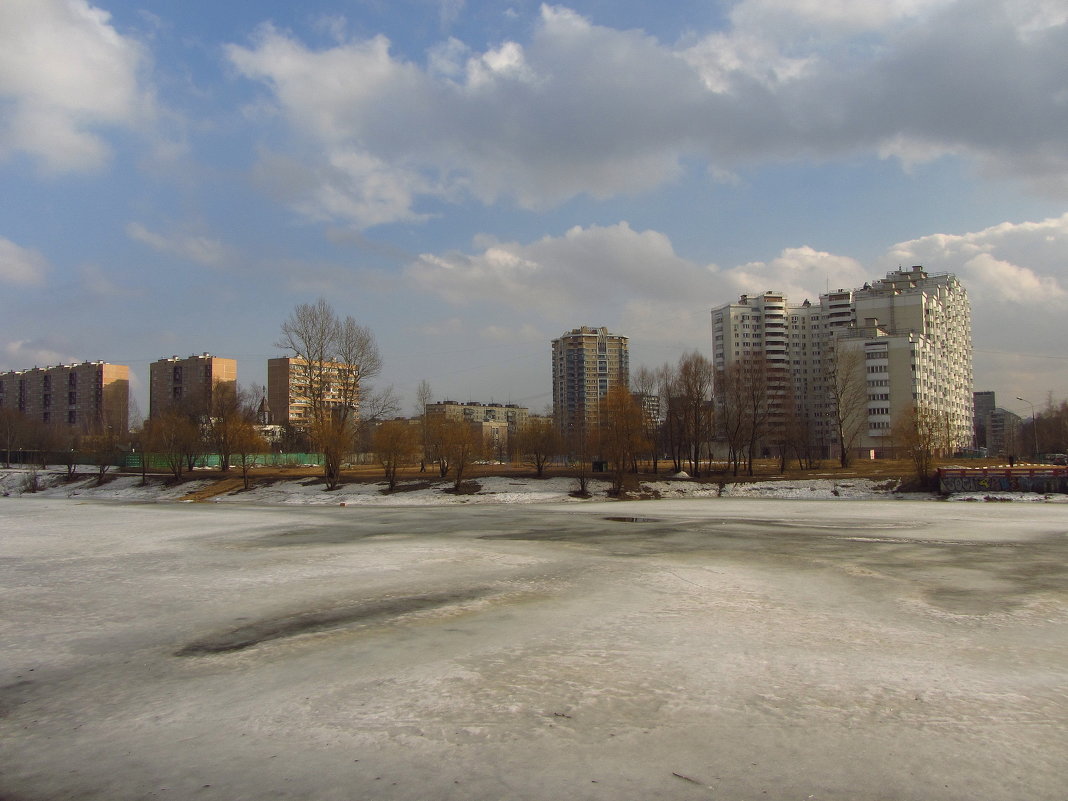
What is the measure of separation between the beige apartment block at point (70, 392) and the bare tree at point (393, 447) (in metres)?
110

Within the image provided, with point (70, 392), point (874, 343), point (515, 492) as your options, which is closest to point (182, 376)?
point (70, 392)

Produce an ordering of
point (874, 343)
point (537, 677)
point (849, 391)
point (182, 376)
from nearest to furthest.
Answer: point (537, 677), point (849, 391), point (874, 343), point (182, 376)

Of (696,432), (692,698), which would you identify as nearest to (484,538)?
(692,698)

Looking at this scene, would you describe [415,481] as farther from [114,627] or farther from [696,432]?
[114,627]

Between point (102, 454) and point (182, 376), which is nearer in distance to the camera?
point (102, 454)

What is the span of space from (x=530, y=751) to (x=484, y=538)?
52.8ft

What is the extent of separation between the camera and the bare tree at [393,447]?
50.2m

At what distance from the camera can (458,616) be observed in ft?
34.6

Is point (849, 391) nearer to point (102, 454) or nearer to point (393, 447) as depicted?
point (393, 447)

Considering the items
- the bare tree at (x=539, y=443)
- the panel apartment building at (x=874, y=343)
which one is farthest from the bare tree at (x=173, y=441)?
the panel apartment building at (x=874, y=343)

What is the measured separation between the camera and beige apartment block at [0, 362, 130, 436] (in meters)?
142

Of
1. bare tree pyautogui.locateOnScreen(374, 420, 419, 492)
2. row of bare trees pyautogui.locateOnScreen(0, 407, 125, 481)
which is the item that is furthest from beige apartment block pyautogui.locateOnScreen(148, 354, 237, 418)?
bare tree pyautogui.locateOnScreen(374, 420, 419, 492)

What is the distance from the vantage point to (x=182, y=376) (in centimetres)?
13862

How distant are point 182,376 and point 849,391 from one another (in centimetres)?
11702
